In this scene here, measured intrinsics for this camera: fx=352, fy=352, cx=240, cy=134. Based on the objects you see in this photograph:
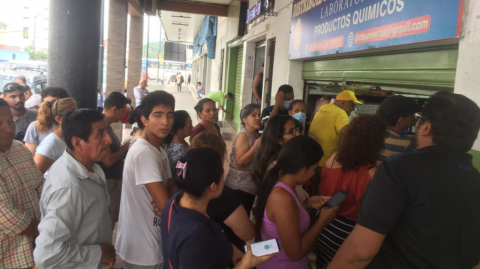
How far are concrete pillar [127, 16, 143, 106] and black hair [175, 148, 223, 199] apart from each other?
12.4 meters

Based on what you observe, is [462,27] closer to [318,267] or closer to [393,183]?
[393,183]

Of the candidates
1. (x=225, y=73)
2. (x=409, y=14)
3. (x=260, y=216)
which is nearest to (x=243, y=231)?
(x=260, y=216)

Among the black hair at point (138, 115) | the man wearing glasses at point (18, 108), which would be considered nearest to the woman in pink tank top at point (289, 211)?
the black hair at point (138, 115)

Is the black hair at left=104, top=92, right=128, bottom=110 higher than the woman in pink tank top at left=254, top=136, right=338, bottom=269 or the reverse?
higher

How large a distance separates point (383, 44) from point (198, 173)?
7.86ft

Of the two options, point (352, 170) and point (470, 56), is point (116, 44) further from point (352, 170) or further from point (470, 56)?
point (470, 56)

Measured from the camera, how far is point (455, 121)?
1.44 m

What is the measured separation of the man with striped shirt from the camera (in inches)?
114

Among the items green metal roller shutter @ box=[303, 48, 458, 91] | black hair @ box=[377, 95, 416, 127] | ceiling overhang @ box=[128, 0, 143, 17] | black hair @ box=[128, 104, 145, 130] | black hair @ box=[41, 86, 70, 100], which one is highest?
ceiling overhang @ box=[128, 0, 143, 17]

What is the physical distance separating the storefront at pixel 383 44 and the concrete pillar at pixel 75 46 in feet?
8.85

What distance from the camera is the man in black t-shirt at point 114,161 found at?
3.11 metres

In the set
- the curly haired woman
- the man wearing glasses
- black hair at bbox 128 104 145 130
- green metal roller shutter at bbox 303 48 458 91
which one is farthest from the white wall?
the man wearing glasses

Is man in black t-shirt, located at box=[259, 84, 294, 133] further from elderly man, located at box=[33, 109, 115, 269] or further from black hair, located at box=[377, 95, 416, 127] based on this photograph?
elderly man, located at box=[33, 109, 115, 269]

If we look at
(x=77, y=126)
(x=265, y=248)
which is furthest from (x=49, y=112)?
(x=265, y=248)
